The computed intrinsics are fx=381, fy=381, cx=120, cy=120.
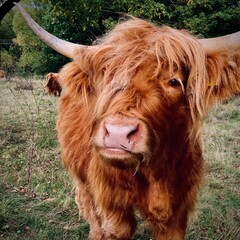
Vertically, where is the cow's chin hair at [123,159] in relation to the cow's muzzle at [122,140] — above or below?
below

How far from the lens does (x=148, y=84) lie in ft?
7.04

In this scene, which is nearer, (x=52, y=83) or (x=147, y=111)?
(x=147, y=111)

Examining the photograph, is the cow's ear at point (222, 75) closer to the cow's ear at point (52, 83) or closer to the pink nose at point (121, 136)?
the pink nose at point (121, 136)

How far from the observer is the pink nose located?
6.21ft

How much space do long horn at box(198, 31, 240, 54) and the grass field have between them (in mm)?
596

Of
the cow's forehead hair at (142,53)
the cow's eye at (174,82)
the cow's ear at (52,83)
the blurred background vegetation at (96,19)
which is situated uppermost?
the cow's forehead hair at (142,53)

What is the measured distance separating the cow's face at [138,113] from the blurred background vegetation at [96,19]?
1.48 meters

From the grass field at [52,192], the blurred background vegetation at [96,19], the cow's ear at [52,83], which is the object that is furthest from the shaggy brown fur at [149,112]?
the blurred background vegetation at [96,19]

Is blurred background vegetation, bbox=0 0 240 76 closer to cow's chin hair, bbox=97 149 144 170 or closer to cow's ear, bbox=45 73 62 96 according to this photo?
cow's ear, bbox=45 73 62 96

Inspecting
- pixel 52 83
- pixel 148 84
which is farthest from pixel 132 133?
pixel 52 83

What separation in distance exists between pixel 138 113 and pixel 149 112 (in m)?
0.09

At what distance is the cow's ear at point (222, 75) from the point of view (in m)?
2.33

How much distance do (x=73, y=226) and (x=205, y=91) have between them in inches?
75.4

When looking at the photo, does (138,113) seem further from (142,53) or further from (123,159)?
(142,53)
